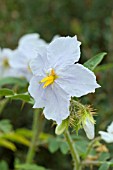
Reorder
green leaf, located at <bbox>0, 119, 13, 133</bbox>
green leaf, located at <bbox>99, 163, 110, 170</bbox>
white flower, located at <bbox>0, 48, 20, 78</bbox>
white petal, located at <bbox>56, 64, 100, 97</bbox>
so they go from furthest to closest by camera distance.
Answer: white flower, located at <bbox>0, 48, 20, 78</bbox>, green leaf, located at <bbox>0, 119, 13, 133</bbox>, green leaf, located at <bbox>99, 163, 110, 170</bbox>, white petal, located at <bbox>56, 64, 100, 97</bbox>

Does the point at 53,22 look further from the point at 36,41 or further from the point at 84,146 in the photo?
the point at 84,146

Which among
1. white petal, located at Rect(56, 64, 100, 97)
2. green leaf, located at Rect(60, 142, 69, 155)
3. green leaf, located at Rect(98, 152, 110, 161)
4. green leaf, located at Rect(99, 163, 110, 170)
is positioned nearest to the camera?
white petal, located at Rect(56, 64, 100, 97)

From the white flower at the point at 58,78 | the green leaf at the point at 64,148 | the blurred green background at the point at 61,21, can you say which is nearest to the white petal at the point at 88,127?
the white flower at the point at 58,78

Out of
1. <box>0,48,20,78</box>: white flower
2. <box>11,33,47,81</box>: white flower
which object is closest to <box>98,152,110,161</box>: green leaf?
<box>11,33,47,81</box>: white flower

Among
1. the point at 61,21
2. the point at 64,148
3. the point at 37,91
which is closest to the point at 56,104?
the point at 37,91

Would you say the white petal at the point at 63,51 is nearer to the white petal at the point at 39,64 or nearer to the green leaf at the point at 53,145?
the white petal at the point at 39,64

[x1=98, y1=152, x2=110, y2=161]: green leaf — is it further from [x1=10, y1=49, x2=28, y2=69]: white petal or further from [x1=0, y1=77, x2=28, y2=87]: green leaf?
[x1=10, y1=49, x2=28, y2=69]: white petal

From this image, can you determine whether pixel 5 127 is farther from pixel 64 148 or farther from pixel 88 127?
pixel 88 127
